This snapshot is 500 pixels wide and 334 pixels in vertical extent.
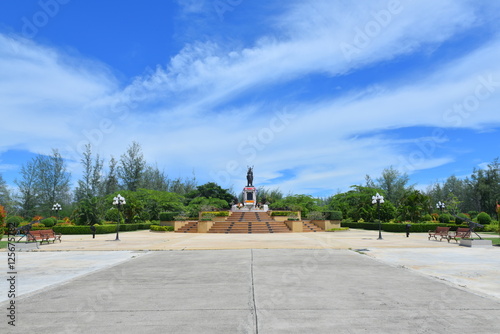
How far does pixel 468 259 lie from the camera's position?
12.2 m

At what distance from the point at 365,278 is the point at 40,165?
5348 cm

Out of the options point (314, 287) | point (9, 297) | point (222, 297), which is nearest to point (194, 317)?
point (222, 297)

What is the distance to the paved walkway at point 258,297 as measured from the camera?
4926 mm

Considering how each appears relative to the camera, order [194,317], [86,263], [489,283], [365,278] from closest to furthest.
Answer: [194,317] → [489,283] → [365,278] → [86,263]

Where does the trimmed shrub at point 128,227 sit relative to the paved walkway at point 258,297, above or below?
below

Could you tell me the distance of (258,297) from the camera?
6.51 m

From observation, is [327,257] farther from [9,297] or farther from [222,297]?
[9,297]

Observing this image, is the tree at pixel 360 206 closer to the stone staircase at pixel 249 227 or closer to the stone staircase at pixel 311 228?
the stone staircase at pixel 311 228

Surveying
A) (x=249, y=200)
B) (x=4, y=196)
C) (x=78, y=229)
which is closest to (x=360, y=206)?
(x=249, y=200)

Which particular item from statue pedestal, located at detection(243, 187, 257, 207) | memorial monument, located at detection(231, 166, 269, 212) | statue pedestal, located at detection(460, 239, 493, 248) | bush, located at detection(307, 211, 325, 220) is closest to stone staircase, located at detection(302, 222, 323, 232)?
bush, located at detection(307, 211, 325, 220)

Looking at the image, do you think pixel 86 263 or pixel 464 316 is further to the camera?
pixel 86 263

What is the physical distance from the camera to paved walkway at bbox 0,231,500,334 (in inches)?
194

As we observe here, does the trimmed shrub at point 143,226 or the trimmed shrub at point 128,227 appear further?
the trimmed shrub at point 143,226

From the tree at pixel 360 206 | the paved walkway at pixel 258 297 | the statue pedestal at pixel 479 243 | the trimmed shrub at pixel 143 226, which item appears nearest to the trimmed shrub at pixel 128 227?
the trimmed shrub at pixel 143 226
